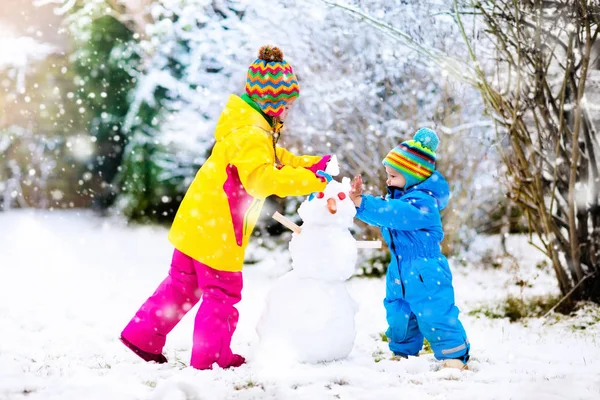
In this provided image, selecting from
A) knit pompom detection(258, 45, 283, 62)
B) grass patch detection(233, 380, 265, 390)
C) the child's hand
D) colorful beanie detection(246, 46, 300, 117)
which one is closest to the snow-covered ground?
grass patch detection(233, 380, 265, 390)

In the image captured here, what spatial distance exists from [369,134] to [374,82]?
Answer: 0.62 m

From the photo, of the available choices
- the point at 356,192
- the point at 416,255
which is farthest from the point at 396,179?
the point at 416,255

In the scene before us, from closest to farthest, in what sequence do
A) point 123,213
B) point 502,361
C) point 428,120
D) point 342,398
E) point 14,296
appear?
point 342,398 < point 502,361 < point 14,296 < point 428,120 < point 123,213

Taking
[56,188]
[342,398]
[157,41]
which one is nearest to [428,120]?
[157,41]

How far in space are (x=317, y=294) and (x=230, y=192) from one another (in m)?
0.73

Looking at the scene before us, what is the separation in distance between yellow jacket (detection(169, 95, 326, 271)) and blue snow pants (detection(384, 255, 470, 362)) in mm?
737

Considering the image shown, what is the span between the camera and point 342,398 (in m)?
2.83

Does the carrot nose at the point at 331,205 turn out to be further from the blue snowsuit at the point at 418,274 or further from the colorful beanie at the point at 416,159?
the colorful beanie at the point at 416,159

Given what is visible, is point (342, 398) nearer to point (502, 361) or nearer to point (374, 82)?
point (502, 361)

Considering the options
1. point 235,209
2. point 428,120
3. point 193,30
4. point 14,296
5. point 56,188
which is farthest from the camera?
point 56,188

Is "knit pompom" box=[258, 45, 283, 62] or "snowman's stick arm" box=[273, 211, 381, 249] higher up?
"knit pompom" box=[258, 45, 283, 62]

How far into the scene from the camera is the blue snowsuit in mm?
3484

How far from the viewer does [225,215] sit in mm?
3389

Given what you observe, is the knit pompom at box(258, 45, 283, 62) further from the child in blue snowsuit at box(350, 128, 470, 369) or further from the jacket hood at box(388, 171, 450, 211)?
the jacket hood at box(388, 171, 450, 211)
